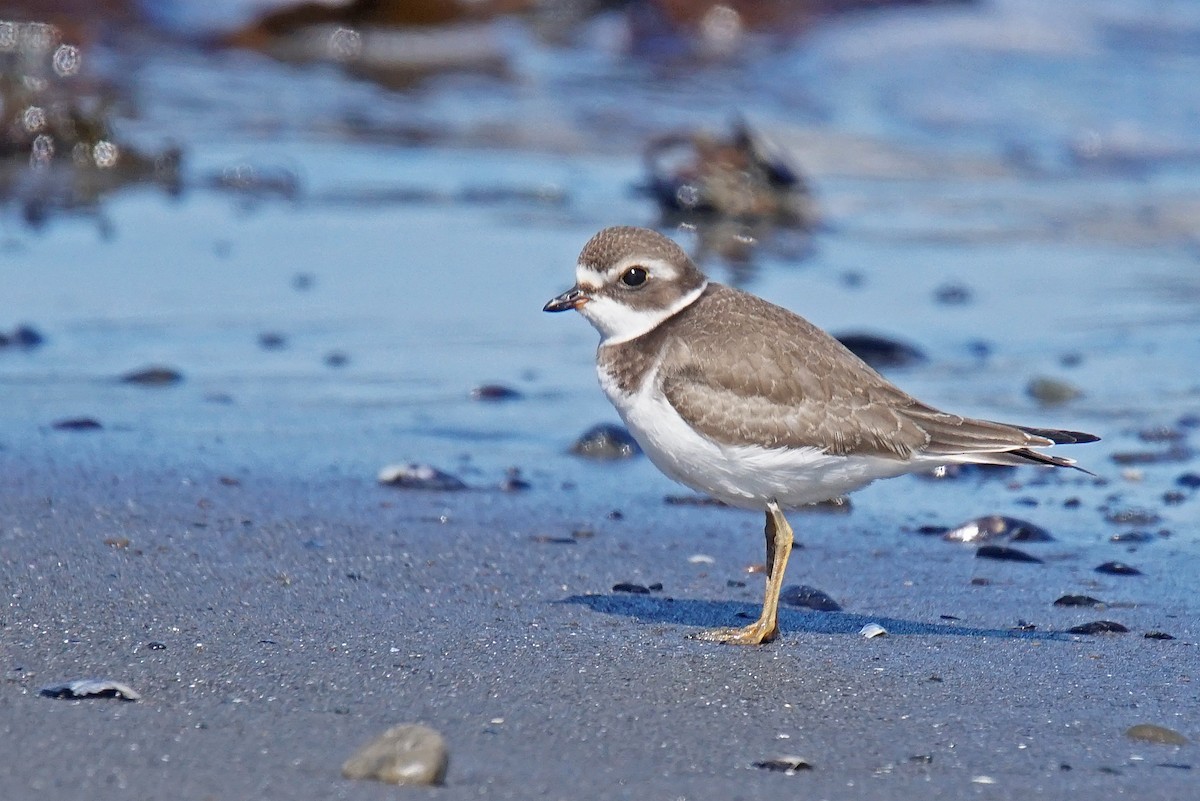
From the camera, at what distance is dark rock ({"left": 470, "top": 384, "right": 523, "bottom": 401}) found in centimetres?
635

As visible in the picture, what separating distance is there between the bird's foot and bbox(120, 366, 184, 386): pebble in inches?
113

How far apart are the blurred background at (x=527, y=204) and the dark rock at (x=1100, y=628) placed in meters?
1.51

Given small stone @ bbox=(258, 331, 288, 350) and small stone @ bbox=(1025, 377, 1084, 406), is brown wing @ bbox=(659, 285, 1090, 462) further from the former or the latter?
small stone @ bbox=(258, 331, 288, 350)

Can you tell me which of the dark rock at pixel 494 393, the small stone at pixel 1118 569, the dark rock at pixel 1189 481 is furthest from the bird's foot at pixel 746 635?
the dark rock at pixel 494 393

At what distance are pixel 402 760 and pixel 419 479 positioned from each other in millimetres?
2421

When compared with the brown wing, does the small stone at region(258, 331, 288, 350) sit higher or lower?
lower

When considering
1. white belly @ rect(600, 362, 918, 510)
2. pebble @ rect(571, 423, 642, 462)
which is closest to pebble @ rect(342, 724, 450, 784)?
Result: white belly @ rect(600, 362, 918, 510)

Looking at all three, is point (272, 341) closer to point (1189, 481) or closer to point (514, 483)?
point (514, 483)

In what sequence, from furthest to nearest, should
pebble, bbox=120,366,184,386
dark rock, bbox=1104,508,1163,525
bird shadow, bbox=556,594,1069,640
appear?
pebble, bbox=120,366,184,386, dark rock, bbox=1104,508,1163,525, bird shadow, bbox=556,594,1069,640

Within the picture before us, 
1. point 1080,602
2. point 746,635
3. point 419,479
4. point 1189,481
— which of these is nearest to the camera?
point 746,635

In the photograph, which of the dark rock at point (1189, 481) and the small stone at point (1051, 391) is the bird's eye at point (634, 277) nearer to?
the dark rock at point (1189, 481)

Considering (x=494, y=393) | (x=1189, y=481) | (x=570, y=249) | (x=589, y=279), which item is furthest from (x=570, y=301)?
(x=570, y=249)

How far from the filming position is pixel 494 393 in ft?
20.9

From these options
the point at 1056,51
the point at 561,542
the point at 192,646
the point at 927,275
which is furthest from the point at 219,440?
the point at 1056,51
